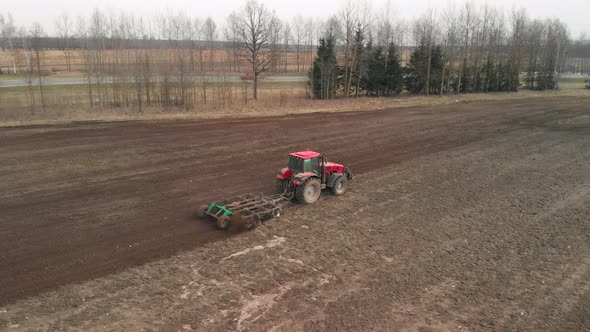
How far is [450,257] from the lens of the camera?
1117 centimetres

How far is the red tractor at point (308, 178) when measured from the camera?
47.0 ft

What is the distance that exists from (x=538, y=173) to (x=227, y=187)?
549 inches

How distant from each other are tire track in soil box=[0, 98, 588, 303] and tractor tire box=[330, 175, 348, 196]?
2.70 metres

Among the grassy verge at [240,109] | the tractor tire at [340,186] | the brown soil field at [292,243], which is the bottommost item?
the brown soil field at [292,243]

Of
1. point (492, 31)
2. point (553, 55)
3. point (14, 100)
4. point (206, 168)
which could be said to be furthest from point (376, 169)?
point (553, 55)

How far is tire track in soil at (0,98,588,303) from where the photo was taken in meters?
11.0

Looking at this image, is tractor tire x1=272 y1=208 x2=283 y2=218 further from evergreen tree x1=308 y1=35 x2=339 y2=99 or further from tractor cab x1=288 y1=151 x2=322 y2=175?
evergreen tree x1=308 y1=35 x2=339 y2=99

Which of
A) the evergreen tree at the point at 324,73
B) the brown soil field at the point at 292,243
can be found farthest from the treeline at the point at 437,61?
the brown soil field at the point at 292,243

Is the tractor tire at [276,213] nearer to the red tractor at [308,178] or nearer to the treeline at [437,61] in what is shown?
the red tractor at [308,178]

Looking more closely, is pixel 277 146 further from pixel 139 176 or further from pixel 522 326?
pixel 522 326

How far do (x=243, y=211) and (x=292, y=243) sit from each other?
7.08 ft

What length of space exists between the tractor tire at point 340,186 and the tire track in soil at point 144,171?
2.70 meters

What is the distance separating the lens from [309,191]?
47.8 ft

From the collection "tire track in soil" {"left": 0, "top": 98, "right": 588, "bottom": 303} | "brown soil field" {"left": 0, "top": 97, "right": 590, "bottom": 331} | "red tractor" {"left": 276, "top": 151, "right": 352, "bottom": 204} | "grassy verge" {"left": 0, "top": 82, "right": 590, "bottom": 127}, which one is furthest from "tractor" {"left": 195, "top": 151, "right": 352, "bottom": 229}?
"grassy verge" {"left": 0, "top": 82, "right": 590, "bottom": 127}
